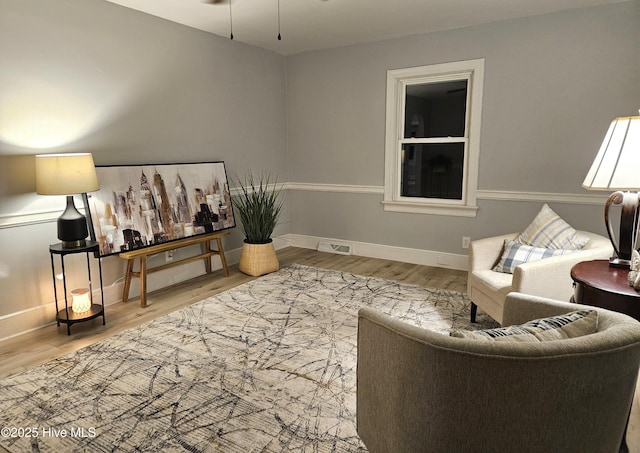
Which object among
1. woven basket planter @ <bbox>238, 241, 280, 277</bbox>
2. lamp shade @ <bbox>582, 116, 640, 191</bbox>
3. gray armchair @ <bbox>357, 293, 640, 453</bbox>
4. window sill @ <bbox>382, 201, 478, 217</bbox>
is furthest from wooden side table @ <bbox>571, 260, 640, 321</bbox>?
woven basket planter @ <bbox>238, 241, 280, 277</bbox>

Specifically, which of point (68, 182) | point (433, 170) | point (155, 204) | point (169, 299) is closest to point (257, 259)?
point (169, 299)

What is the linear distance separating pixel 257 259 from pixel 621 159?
3153mm

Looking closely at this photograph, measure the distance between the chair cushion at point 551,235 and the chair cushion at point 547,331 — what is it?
1.79 metres

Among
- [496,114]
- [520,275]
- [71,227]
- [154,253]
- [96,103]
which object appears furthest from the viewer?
[496,114]

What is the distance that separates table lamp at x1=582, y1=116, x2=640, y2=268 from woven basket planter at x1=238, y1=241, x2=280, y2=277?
2941 millimetres

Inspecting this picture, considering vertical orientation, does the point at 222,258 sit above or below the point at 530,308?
below

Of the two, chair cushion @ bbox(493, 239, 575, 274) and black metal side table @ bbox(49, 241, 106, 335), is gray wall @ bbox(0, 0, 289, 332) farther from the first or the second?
chair cushion @ bbox(493, 239, 575, 274)

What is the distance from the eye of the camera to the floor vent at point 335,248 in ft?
17.1

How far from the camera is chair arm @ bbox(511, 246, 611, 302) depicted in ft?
7.96

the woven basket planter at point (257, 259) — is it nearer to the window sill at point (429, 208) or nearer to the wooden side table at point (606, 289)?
the window sill at point (429, 208)

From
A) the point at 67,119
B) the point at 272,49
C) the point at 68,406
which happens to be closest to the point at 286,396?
the point at 68,406

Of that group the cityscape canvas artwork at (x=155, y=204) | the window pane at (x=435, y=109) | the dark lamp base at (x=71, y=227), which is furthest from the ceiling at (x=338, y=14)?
the dark lamp base at (x=71, y=227)

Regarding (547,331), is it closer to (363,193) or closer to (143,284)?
(143,284)

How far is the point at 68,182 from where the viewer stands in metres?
2.74
